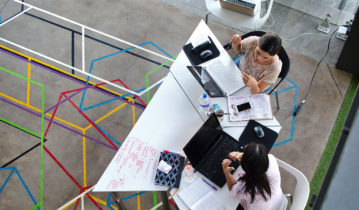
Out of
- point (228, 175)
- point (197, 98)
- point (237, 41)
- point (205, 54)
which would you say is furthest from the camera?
point (237, 41)

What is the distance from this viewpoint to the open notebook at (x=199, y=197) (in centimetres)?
228

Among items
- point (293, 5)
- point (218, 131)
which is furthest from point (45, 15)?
point (293, 5)

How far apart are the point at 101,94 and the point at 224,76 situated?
1675 mm

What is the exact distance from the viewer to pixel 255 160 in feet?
6.74

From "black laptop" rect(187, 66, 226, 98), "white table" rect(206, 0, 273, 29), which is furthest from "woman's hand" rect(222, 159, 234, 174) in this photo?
"white table" rect(206, 0, 273, 29)

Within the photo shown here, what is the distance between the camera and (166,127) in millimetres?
2623

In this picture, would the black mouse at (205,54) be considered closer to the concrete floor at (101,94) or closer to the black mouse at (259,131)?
the black mouse at (259,131)

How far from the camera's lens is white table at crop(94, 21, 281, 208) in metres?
2.39

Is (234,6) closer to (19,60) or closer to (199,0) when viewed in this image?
(199,0)

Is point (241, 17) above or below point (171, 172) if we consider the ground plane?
above

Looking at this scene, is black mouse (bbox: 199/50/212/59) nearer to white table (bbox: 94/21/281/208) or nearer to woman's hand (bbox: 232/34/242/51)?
white table (bbox: 94/21/281/208)

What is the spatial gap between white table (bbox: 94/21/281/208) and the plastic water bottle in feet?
0.16

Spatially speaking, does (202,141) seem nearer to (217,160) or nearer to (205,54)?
(217,160)

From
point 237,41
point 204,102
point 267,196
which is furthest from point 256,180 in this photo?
point 237,41
